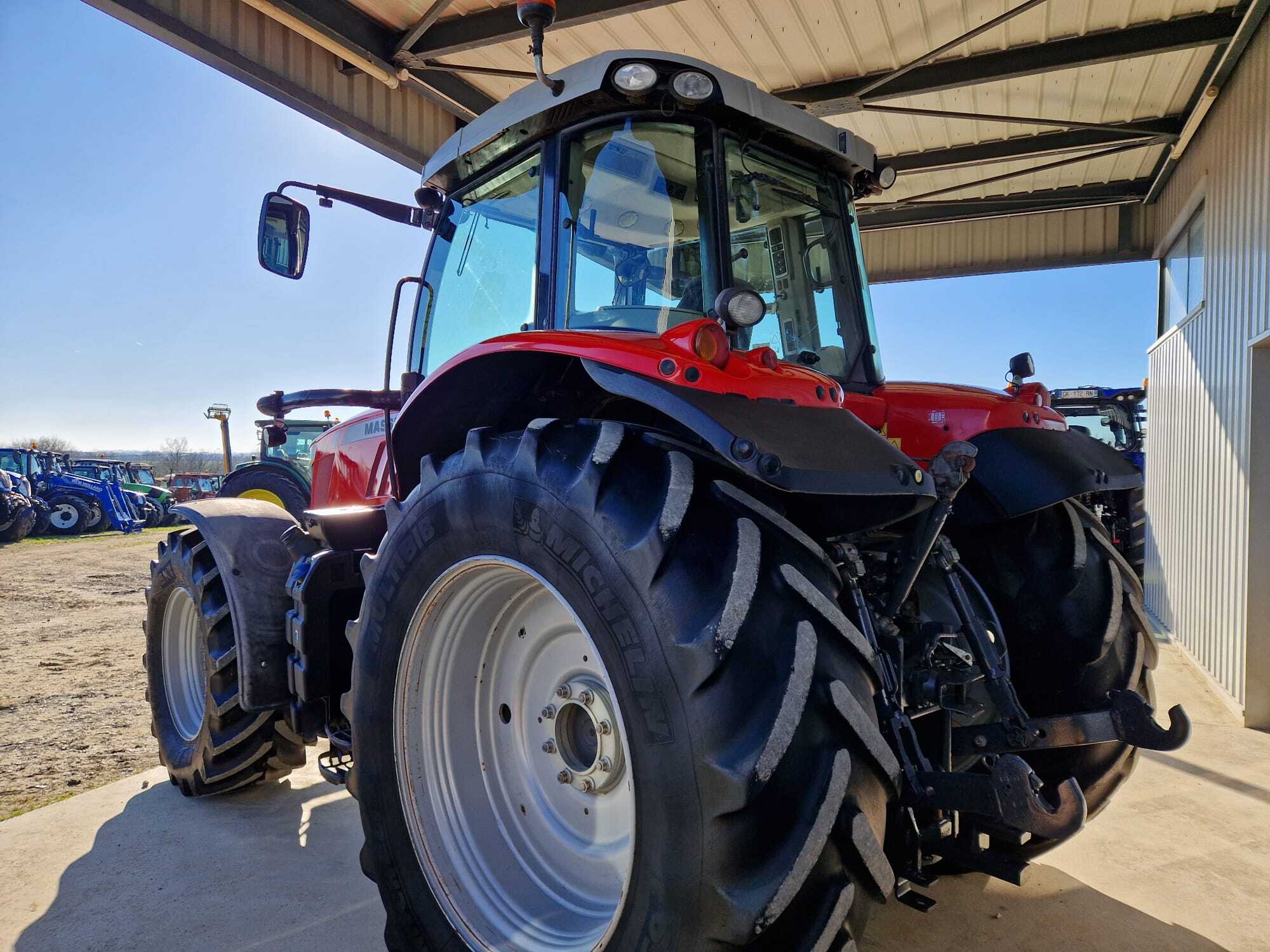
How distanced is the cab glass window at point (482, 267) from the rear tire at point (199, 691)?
1.33 metres

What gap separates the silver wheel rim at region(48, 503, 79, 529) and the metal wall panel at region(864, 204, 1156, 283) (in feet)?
60.5

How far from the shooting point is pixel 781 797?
136cm

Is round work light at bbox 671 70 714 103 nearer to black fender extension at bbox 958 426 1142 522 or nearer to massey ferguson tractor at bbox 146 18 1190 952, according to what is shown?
massey ferguson tractor at bbox 146 18 1190 952

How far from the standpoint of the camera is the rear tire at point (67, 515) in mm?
19016

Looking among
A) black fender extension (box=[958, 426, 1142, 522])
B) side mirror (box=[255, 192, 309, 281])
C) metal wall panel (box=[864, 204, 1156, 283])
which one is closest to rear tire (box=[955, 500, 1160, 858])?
black fender extension (box=[958, 426, 1142, 522])

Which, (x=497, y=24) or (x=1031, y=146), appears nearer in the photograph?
(x=497, y=24)

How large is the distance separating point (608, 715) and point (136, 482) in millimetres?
26682

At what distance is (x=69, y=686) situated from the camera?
5.52 meters

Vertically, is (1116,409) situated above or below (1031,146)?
below

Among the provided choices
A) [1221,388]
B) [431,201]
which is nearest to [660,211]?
[431,201]

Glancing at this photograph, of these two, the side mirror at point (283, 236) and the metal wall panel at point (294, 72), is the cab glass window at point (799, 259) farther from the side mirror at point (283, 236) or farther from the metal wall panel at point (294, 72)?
the metal wall panel at point (294, 72)

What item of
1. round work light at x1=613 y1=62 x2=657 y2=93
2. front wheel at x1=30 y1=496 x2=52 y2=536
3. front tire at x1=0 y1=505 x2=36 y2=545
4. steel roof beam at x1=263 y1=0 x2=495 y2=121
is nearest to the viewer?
round work light at x1=613 y1=62 x2=657 y2=93

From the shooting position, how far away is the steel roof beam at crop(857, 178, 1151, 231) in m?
8.31

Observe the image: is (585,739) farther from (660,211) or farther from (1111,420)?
(1111,420)
